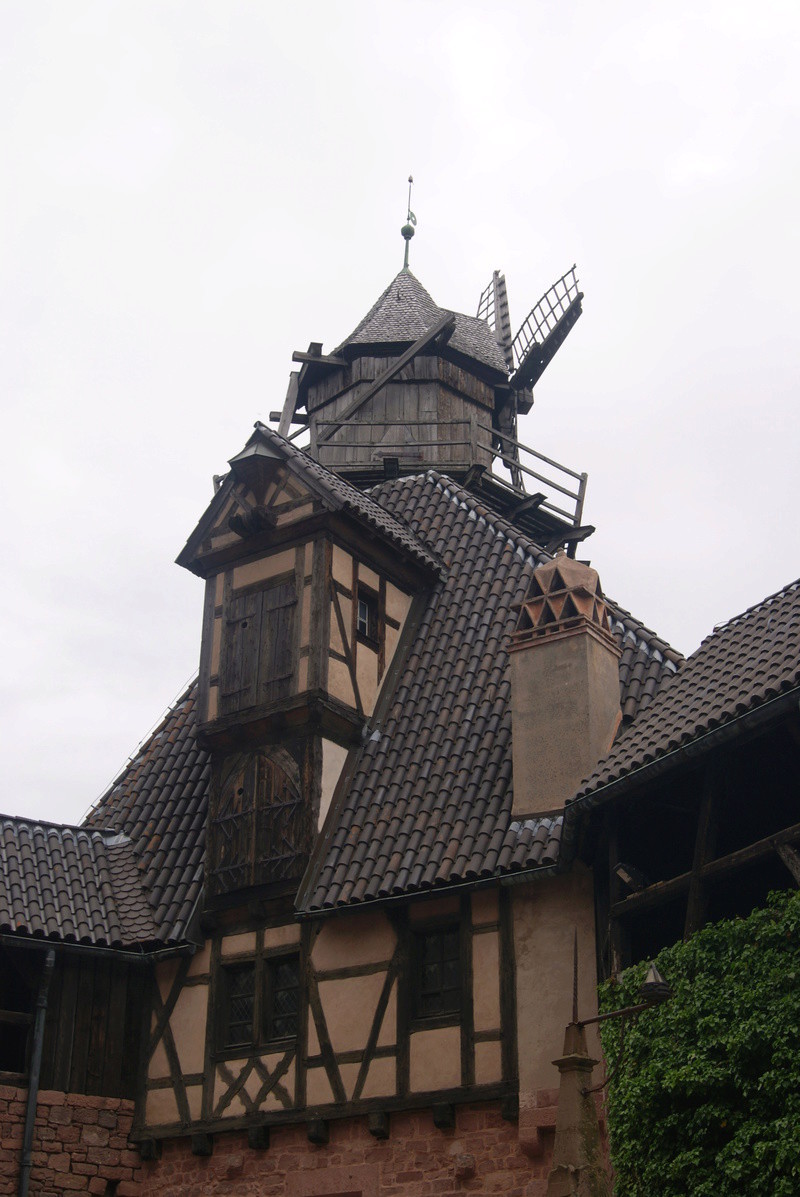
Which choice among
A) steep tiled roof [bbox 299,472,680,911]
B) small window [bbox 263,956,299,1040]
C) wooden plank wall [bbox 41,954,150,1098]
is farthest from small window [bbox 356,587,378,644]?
wooden plank wall [bbox 41,954,150,1098]

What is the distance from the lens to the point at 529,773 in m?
15.2

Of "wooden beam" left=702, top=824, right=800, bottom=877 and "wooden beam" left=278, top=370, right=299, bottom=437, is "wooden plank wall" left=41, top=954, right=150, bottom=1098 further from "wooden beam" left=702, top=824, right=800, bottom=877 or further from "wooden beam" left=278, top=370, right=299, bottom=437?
"wooden beam" left=278, top=370, right=299, bottom=437

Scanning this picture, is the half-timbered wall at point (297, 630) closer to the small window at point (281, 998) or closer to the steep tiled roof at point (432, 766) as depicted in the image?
the steep tiled roof at point (432, 766)

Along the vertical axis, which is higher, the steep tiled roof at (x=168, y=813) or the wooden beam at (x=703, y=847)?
the steep tiled roof at (x=168, y=813)

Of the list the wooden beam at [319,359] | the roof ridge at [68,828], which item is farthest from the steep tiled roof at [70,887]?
the wooden beam at [319,359]

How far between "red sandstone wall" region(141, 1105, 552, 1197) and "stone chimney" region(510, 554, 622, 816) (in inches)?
123

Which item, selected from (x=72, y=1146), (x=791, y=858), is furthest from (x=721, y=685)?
(x=72, y=1146)

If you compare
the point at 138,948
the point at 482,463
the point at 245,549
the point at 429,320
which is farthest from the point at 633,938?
the point at 429,320

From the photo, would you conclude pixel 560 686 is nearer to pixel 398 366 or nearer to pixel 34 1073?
pixel 34 1073

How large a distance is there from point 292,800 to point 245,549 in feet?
11.7

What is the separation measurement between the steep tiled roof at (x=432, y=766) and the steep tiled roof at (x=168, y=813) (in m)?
0.02

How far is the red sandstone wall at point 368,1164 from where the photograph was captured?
13.9 metres

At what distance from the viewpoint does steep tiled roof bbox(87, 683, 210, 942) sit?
17359mm

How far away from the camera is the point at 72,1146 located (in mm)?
15914
